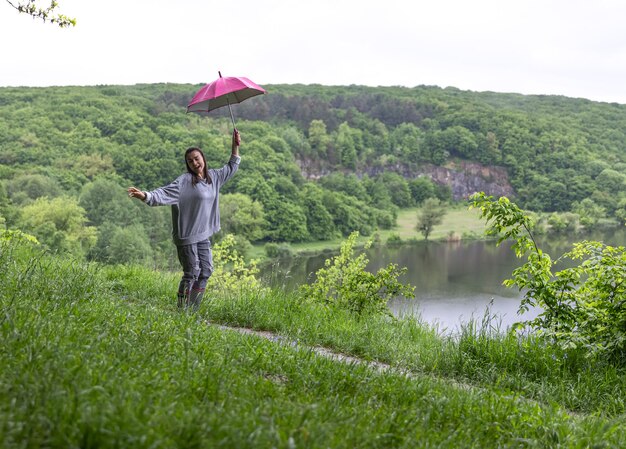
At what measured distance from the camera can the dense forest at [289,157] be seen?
3068 inches

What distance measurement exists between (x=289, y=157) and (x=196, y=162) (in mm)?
131142

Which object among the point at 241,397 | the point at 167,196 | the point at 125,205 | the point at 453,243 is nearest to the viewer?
the point at 241,397

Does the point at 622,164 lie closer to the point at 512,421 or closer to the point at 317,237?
the point at 317,237

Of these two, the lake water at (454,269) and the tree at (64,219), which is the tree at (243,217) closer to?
the lake water at (454,269)

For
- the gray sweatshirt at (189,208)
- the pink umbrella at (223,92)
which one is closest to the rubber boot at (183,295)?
the gray sweatshirt at (189,208)

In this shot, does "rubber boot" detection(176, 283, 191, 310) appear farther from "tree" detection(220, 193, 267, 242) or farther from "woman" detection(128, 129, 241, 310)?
"tree" detection(220, 193, 267, 242)

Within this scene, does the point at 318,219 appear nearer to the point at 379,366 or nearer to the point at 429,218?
the point at 429,218

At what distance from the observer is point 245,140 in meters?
137

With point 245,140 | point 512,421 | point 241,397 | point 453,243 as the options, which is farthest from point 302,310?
point 245,140

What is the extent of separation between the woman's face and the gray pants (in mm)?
762

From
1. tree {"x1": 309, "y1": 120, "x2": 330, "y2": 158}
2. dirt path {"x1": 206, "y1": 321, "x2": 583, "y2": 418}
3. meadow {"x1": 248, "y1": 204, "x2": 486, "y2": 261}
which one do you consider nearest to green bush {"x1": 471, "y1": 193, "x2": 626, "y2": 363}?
dirt path {"x1": 206, "y1": 321, "x2": 583, "y2": 418}

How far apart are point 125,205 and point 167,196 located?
7462 centimetres

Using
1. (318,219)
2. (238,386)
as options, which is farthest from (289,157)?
(238,386)

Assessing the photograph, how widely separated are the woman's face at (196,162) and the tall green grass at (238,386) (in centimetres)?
154
